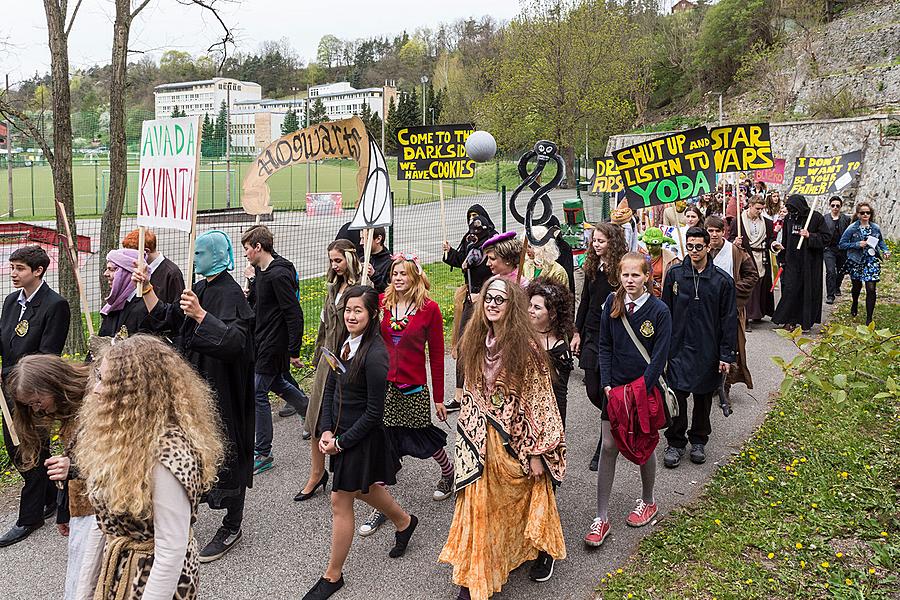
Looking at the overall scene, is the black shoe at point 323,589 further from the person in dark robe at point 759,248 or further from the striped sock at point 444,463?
the person in dark robe at point 759,248

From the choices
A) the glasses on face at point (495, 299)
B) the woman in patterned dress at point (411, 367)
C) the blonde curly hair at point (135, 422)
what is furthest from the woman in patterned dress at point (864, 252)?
the blonde curly hair at point (135, 422)

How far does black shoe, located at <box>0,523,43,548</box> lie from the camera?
489cm

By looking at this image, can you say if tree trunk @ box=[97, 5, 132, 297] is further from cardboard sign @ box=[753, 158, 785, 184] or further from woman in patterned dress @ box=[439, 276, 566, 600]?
cardboard sign @ box=[753, 158, 785, 184]

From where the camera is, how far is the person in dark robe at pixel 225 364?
4.61 m

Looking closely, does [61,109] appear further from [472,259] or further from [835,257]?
[835,257]

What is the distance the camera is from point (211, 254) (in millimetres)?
4758

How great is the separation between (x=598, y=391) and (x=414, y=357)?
4.64 ft

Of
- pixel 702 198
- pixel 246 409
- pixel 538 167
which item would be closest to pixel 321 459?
pixel 246 409

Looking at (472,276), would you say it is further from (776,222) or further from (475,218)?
(776,222)

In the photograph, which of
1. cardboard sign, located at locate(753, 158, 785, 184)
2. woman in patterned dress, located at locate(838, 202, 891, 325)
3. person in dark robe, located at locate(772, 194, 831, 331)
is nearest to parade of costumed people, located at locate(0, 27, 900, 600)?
person in dark robe, located at locate(772, 194, 831, 331)

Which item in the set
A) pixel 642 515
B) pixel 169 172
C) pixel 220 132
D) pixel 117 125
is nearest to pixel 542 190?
pixel 642 515

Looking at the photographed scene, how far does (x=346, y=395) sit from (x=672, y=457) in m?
3.06

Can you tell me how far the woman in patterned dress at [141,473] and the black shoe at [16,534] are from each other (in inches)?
103

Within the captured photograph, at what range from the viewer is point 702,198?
1338 centimetres
